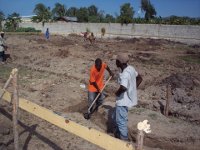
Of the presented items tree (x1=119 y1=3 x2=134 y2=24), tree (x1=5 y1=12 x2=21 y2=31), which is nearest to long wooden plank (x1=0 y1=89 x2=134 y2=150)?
tree (x1=119 y1=3 x2=134 y2=24)

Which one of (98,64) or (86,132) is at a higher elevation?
(98,64)

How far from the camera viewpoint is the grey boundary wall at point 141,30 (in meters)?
29.8

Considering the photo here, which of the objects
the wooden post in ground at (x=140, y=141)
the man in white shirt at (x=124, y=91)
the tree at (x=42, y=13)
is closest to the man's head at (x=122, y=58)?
the man in white shirt at (x=124, y=91)

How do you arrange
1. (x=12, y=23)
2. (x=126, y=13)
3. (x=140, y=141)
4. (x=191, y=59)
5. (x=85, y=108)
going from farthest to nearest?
(x=12, y=23), (x=126, y=13), (x=191, y=59), (x=85, y=108), (x=140, y=141)

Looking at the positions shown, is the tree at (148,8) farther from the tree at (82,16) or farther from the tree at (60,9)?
the tree at (60,9)

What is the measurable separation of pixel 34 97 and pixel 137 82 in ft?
13.8

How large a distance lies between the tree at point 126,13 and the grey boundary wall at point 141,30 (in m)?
0.77

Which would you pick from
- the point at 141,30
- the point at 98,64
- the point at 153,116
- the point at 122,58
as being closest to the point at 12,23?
the point at 141,30

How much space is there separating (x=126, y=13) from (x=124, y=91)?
118 ft

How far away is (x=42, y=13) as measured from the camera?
5625cm

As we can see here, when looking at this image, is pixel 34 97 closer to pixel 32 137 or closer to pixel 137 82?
pixel 32 137

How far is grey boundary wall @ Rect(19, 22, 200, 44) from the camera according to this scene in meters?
29.8

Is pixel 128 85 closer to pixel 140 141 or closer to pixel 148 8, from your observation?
pixel 140 141

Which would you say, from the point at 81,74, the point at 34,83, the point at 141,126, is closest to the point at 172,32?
Answer: the point at 81,74
